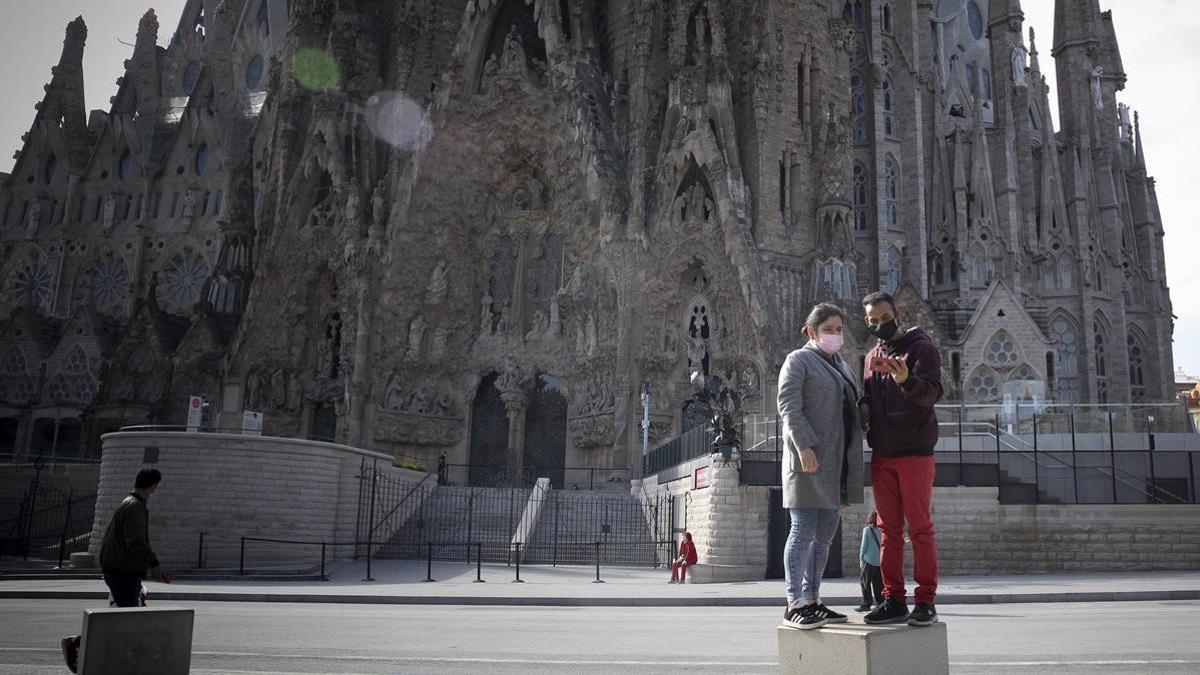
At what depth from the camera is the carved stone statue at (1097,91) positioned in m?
46.6

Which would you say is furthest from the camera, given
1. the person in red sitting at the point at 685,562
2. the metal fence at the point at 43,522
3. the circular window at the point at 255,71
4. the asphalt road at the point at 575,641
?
the circular window at the point at 255,71

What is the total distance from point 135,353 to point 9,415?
24.4 feet

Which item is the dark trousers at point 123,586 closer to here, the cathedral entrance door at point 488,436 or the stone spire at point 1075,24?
the cathedral entrance door at point 488,436

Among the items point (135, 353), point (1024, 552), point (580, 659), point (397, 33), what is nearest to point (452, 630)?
point (580, 659)

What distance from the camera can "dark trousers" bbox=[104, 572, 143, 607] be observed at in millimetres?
6406

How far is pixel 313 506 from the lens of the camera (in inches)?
826

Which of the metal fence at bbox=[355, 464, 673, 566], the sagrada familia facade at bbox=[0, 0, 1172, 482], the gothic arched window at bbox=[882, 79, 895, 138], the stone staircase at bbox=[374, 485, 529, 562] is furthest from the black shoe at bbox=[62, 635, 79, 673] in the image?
the gothic arched window at bbox=[882, 79, 895, 138]

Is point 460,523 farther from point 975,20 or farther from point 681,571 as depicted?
point 975,20

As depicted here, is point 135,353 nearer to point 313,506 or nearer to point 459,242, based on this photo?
point 459,242

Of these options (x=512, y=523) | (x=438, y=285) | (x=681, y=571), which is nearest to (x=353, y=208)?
(x=438, y=285)

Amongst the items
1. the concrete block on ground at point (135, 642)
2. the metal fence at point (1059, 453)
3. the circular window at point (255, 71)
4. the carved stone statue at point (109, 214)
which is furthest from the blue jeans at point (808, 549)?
the circular window at point (255, 71)

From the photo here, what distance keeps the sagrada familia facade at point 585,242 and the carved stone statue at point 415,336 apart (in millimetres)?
75

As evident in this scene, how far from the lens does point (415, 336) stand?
3419cm

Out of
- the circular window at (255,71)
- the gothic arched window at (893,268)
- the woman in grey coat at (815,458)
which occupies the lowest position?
the woman in grey coat at (815,458)
